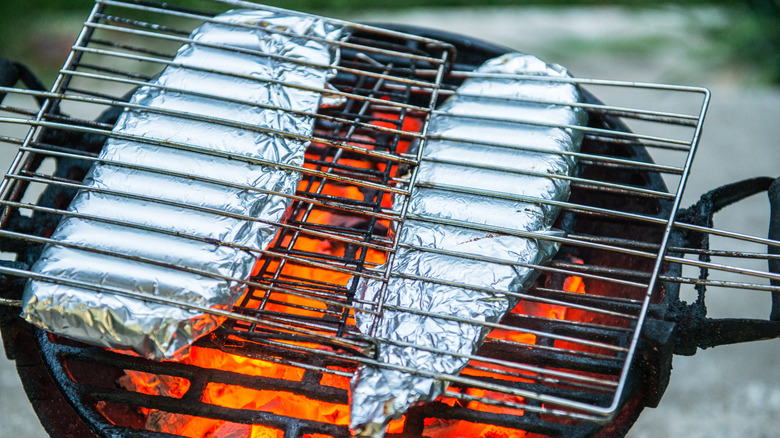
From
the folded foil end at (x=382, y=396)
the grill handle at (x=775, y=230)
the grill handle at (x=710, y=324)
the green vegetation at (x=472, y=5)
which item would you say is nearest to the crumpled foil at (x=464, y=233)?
the folded foil end at (x=382, y=396)

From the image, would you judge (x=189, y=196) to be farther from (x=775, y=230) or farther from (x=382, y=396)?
(x=775, y=230)

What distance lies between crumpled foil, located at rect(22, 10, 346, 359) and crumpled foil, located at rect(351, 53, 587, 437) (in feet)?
0.93

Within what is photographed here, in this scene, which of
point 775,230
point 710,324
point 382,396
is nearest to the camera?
point 382,396

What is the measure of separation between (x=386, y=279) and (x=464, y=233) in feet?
0.66

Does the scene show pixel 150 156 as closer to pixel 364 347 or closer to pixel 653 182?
pixel 364 347

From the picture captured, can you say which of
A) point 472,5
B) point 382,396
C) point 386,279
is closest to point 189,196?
point 386,279

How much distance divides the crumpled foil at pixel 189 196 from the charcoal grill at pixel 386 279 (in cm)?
4

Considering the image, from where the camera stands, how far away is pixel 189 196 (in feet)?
3.99

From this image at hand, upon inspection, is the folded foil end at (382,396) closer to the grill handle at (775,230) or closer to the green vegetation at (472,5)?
the grill handle at (775,230)

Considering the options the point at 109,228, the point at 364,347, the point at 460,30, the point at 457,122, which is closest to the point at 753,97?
the point at 460,30

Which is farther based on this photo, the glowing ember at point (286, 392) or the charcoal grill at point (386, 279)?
the glowing ember at point (286, 392)

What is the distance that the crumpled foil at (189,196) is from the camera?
1.09m

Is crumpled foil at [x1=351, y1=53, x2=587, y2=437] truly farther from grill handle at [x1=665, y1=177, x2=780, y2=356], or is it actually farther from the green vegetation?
the green vegetation

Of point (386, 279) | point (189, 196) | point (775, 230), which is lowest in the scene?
point (386, 279)
